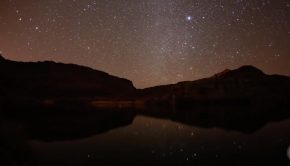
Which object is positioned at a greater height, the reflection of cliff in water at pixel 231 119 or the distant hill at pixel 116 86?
the distant hill at pixel 116 86

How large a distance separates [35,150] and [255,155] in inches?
457

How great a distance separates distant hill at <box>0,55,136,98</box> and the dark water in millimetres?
80982

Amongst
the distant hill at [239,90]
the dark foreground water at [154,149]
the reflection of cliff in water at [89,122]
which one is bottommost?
the dark foreground water at [154,149]

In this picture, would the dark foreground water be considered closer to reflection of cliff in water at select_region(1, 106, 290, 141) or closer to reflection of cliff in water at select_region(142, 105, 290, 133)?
reflection of cliff in water at select_region(1, 106, 290, 141)

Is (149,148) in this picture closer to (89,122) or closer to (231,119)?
(89,122)

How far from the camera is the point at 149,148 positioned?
2020 cm

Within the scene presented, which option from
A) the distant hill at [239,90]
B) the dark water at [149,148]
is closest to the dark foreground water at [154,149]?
the dark water at [149,148]

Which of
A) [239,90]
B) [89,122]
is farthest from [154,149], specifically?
[239,90]

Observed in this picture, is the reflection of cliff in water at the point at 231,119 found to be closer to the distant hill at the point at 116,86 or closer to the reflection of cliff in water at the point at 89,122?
the reflection of cliff in water at the point at 89,122

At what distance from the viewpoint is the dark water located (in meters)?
16.5

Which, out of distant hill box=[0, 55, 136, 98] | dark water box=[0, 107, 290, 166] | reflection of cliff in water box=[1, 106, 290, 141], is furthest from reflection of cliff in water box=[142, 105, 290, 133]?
distant hill box=[0, 55, 136, 98]

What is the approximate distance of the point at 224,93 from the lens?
10306 cm

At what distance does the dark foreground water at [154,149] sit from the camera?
16453 mm

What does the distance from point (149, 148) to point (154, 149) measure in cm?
67
